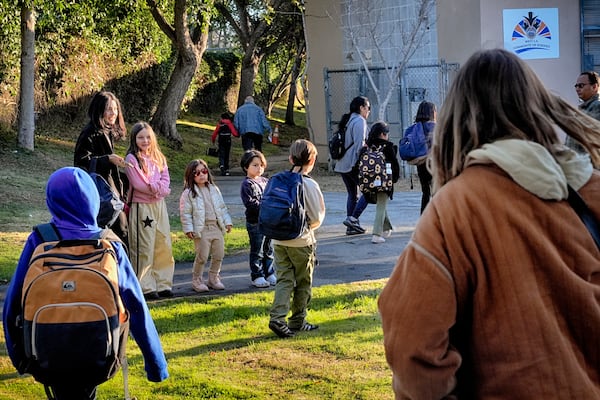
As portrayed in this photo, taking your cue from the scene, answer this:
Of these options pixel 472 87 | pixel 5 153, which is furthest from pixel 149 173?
pixel 5 153

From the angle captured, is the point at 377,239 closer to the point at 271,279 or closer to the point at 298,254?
the point at 271,279

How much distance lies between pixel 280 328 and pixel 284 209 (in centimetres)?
93

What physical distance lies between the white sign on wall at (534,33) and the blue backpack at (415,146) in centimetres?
938

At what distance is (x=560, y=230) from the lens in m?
2.37

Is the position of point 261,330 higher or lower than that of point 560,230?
lower

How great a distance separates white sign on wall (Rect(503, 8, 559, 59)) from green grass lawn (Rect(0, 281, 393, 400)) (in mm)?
12647

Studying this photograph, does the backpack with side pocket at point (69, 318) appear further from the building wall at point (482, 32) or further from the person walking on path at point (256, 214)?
the building wall at point (482, 32)

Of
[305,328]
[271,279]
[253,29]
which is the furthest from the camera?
[253,29]

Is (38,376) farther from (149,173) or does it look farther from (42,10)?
(42,10)

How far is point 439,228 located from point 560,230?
0.32 m

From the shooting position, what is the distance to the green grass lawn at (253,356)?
564 centimetres

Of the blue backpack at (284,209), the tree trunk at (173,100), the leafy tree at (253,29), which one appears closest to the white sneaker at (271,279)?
the blue backpack at (284,209)

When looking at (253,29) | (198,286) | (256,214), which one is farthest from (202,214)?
(253,29)

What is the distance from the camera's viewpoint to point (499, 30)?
19.4 metres
